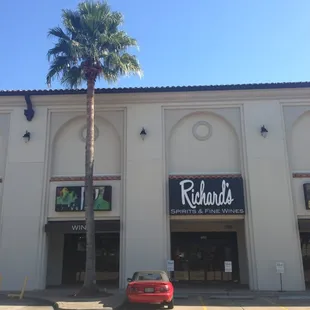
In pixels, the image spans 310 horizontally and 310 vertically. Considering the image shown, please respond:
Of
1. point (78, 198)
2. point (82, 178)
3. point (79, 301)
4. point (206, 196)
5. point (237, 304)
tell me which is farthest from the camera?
point (82, 178)

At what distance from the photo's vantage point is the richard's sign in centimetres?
1958

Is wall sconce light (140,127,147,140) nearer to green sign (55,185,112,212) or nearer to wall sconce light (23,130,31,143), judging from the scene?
green sign (55,185,112,212)

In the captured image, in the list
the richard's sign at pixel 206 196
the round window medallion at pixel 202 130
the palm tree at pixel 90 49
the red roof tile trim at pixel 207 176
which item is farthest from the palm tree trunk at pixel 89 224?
the round window medallion at pixel 202 130

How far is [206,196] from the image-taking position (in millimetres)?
19750

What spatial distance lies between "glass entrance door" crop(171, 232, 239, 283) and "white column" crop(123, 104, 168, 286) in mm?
5245

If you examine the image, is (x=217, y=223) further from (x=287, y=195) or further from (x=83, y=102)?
(x=83, y=102)

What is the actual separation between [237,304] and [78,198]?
9.32 m

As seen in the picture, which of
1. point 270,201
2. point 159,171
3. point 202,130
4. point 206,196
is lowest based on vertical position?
point 270,201

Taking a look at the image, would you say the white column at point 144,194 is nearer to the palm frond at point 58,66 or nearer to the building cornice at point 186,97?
the building cornice at point 186,97

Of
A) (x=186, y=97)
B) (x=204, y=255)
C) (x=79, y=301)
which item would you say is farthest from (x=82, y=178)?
(x=204, y=255)

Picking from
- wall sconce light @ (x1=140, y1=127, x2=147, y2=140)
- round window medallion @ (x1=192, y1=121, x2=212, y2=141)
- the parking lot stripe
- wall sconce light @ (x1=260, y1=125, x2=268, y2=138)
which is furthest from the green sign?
wall sconce light @ (x1=260, y1=125, x2=268, y2=138)

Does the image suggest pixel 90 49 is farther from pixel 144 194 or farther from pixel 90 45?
pixel 144 194

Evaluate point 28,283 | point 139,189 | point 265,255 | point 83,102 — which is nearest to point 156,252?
point 139,189

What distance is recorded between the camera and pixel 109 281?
23234 millimetres
